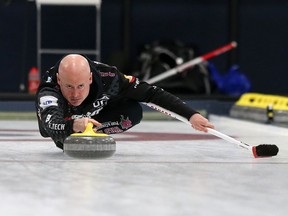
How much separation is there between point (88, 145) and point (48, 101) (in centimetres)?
26

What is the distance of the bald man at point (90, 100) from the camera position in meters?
3.09

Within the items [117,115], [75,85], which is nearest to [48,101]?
[75,85]

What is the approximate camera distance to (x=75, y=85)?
3107mm

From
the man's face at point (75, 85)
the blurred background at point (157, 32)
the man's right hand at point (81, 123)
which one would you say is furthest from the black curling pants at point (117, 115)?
the blurred background at point (157, 32)

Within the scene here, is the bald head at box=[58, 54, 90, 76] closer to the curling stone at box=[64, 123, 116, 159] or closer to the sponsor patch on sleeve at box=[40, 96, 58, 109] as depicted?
the sponsor patch on sleeve at box=[40, 96, 58, 109]

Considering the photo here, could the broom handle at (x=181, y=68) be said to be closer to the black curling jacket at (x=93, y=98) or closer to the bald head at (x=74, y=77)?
the black curling jacket at (x=93, y=98)

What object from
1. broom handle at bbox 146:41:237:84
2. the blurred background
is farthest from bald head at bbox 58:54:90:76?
the blurred background

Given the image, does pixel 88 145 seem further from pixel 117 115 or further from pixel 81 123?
pixel 117 115

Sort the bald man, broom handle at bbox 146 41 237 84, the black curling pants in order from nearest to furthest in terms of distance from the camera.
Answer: the bald man < the black curling pants < broom handle at bbox 146 41 237 84

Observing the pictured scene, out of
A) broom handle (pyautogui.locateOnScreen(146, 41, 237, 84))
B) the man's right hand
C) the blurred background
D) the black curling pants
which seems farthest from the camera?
the blurred background

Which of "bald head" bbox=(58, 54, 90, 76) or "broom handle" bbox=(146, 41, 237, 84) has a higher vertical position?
"bald head" bbox=(58, 54, 90, 76)

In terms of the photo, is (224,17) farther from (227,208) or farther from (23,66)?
(227,208)

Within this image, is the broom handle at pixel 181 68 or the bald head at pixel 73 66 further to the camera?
the broom handle at pixel 181 68

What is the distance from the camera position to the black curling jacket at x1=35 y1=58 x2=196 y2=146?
3105mm
